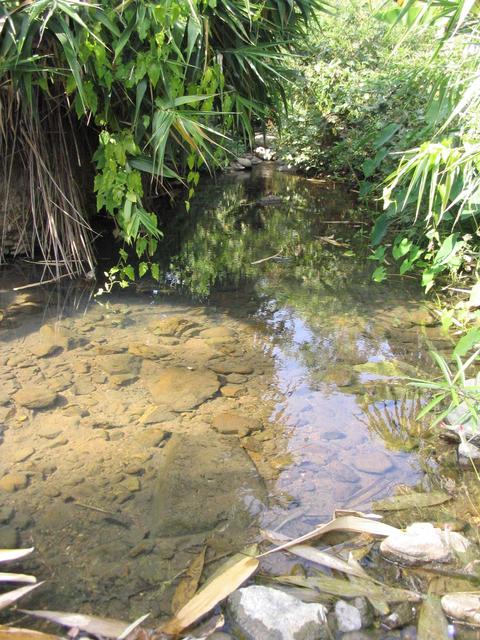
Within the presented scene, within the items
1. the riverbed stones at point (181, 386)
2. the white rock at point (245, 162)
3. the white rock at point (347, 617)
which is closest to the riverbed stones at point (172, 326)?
the riverbed stones at point (181, 386)

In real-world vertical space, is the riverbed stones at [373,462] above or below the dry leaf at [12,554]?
below

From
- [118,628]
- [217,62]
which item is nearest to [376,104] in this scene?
[217,62]

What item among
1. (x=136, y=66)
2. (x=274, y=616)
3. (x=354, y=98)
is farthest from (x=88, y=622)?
(x=354, y=98)

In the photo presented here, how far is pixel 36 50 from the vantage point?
3637mm

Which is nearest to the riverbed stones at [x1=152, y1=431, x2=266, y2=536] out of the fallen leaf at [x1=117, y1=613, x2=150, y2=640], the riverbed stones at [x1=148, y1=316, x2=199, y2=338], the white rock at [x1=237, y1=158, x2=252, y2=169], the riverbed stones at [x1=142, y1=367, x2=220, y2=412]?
the riverbed stones at [x1=142, y1=367, x2=220, y2=412]

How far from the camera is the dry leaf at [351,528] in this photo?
6.32ft

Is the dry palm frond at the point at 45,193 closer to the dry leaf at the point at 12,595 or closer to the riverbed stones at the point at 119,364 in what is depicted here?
the riverbed stones at the point at 119,364

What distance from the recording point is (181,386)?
297 centimetres

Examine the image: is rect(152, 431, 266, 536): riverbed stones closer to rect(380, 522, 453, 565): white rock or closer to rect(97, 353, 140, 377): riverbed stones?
rect(380, 522, 453, 565): white rock

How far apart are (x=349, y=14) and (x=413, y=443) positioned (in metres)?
8.16

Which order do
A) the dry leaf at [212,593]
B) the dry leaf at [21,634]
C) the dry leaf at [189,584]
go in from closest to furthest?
the dry leaf at [21,634] < the dry leaf at [212,593] < the dry leaf at [189,584]

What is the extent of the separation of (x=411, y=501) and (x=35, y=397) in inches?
70.7

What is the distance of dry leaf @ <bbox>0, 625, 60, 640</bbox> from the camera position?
4.94 ft

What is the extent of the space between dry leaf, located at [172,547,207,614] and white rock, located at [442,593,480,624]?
2.42 ft
